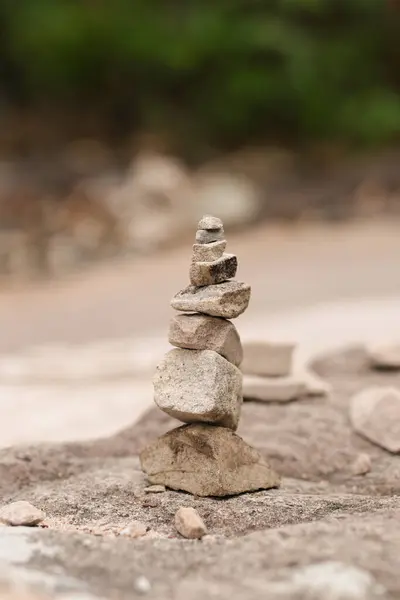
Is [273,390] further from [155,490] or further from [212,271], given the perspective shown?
[212,271]

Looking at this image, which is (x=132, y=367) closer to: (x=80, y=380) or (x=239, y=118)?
(x=80, y=380)

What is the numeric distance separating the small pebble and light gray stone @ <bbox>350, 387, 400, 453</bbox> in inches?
93.0

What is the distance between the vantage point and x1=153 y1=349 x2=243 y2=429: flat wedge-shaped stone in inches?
152

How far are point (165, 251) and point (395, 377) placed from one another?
616cm

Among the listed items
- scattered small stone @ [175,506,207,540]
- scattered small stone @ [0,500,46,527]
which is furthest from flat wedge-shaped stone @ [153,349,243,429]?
scattered small stone @ [0,500,46,527]

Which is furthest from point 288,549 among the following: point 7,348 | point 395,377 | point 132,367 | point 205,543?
point 7,348

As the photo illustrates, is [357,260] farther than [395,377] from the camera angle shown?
Yes

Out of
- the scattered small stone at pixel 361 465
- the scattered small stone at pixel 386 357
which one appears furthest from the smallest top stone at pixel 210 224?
the scattered small stone at pixel 386 357

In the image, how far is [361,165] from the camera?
1453 cm

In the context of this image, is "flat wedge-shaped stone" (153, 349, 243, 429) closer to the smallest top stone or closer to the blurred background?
the smallest top stone

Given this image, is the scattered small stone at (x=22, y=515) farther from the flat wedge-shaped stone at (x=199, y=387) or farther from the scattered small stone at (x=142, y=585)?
the scattered small stone at (x=142, y=585)

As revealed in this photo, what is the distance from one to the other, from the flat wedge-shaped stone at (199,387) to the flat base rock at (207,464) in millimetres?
77

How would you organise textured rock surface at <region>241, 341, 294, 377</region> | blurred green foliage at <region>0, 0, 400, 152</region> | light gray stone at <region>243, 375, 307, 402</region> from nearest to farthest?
light gray stone at <region>243, 375, 307, 402</region>
textured rock surface at <region>241, 341, 294, 377</region>
blurred green foliage at <region>0, 0, 400, 152</region>

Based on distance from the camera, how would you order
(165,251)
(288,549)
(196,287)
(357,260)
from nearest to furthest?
1. (288,549)
2. (196,287)
3. (357,260)
4. (165,251)
